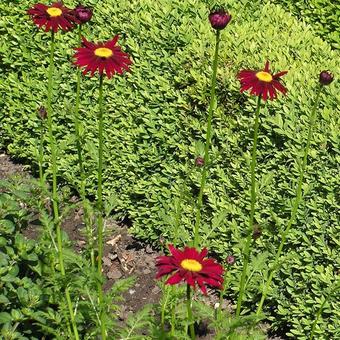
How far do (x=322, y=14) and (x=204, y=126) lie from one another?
1.68 meters

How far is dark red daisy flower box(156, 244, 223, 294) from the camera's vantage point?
207 centimetres

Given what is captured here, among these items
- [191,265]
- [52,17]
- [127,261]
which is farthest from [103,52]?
[127,261]

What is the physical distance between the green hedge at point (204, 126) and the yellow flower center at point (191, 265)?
3.73 ft

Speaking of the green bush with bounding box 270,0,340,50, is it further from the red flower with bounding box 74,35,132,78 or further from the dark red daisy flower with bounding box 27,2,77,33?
the red flower with bounding box 74,35,132,78

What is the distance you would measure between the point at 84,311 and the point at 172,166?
1.31 metres

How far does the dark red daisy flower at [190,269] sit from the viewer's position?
6.79ft

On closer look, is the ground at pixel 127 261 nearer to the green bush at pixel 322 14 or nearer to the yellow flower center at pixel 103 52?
the yellow flower center at pixel 103 52

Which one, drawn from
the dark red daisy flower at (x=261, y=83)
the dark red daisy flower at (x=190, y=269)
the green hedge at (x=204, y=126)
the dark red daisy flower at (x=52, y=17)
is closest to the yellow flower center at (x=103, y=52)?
the dark red daisy flower at (x=52, y=17)

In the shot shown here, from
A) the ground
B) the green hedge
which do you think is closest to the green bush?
the green hedge

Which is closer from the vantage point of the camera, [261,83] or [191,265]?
[191,265]

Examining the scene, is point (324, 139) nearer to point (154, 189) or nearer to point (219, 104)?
point (219, 104)

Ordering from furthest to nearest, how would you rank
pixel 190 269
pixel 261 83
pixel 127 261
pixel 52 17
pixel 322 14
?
pixel 322 14 → pixel 127 261 → pixel 52 17 → pixel 261 83 → pixel 190 269

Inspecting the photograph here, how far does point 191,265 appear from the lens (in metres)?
2.13

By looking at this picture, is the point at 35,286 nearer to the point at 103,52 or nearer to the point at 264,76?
the point at 103,52
